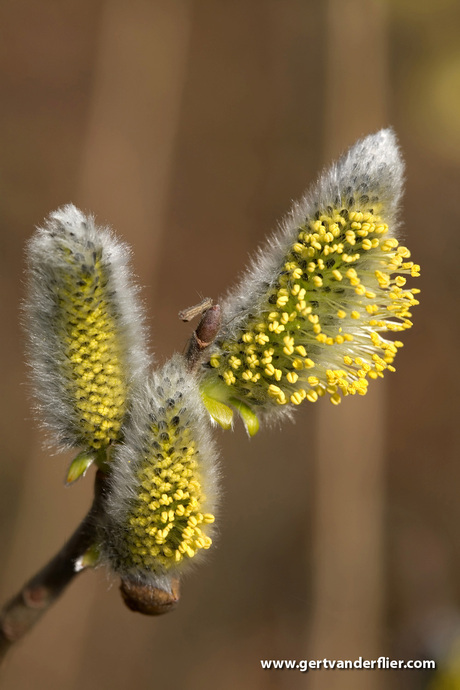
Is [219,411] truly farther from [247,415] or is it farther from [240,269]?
[240,269]

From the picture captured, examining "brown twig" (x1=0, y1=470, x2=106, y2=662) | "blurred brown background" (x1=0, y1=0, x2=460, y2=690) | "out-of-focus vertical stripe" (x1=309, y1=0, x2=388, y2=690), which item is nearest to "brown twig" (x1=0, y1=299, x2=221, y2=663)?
"brown twig" (x1=0, y1=470, x2=106, y2=662)

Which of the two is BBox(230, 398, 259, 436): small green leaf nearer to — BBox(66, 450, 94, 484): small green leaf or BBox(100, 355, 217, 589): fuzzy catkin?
BBox(100, 355, 217, 589): fuzzy catkin

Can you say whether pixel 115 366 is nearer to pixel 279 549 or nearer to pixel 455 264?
pixel 279 549

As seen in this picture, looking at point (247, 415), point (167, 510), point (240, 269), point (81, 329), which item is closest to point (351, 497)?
point (240, 269)

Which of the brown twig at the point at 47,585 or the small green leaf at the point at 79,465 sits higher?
the small green leaf at the point at 79,465

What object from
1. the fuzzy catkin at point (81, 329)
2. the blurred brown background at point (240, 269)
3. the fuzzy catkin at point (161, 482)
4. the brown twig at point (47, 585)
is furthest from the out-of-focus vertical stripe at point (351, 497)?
the fuzzy catkin at point (81, 329)

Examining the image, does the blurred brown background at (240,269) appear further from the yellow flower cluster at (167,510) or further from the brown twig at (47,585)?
the yellow flower cluster at (167,510)

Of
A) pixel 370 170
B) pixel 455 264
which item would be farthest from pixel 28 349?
pixel 455 264
